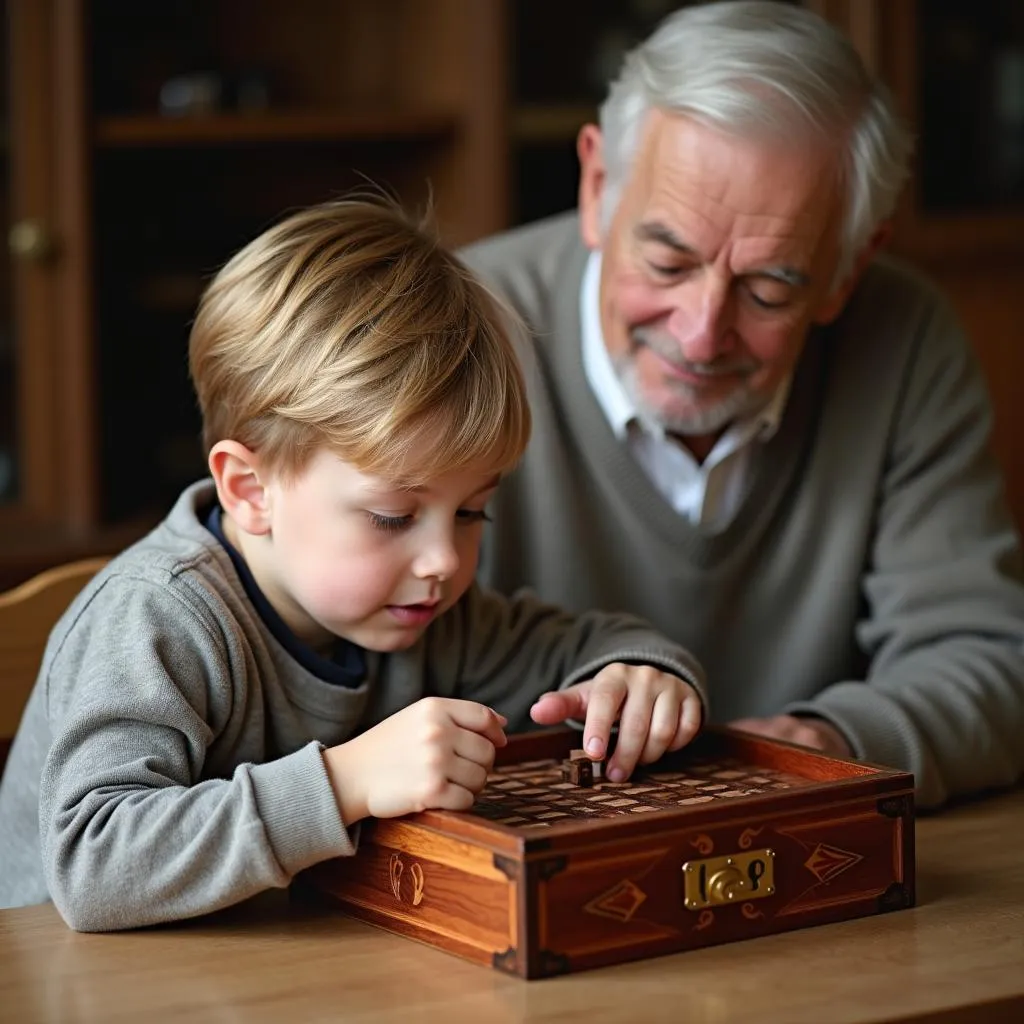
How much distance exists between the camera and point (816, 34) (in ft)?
5.71

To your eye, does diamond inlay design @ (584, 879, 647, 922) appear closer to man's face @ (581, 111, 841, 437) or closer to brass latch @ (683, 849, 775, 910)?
brass latch @ (683, 849, 775, 910)

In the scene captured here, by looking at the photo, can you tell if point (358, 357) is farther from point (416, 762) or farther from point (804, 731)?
point (804, 731)

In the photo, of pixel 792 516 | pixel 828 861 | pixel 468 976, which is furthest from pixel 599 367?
pixel 468 976

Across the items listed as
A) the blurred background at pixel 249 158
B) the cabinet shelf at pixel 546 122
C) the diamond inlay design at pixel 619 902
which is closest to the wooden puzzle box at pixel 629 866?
the diamond inlay design at pixel 619 902

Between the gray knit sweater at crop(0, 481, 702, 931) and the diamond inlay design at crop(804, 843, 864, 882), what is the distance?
265mm

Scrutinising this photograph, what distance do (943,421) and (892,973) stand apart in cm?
100

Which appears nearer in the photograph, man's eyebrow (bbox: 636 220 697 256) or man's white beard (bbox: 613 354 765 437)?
man's eyebrow (bbox: 636 220 697 256)

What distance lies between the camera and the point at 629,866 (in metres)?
1.03

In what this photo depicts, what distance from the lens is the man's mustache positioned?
1.72 m

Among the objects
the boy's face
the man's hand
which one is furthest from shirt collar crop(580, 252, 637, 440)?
the boy's face

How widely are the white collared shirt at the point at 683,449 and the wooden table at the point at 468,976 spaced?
2.55 feet

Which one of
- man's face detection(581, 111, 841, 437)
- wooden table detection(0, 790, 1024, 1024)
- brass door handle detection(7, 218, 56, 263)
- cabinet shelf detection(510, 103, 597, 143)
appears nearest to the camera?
wooden table detection(0, 790, 1024, 1024)

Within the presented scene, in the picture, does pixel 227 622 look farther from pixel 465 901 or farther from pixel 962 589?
pixel 962 589

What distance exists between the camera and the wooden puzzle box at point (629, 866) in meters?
1.01
